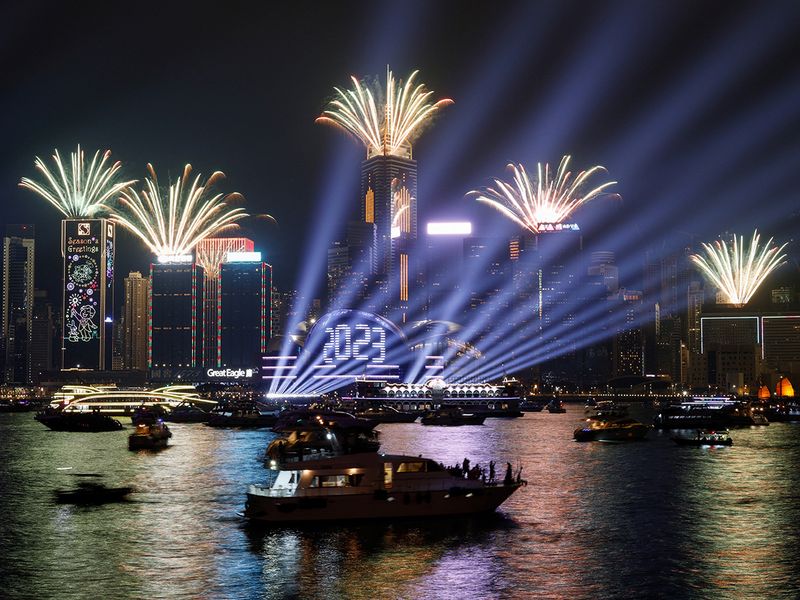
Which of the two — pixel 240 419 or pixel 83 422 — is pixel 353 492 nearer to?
pixel 83 422

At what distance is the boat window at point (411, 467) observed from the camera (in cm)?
5462

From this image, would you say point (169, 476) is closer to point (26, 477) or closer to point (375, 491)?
point (26, 477)

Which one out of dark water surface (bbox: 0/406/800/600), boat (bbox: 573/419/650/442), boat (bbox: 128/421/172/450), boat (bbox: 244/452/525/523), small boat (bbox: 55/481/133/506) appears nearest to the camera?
dark water surface (bbox: 0/406/800/600)

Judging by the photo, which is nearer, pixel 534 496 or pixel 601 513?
pixel 601 513

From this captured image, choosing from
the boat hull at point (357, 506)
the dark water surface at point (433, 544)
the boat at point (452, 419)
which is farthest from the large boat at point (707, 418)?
the boat hull at point (357, 506)

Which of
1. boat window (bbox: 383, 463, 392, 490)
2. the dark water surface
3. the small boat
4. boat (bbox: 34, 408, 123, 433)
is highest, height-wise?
boat window (bbox: 383, 463, 392, 490)

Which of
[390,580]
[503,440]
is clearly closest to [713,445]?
[503,440]

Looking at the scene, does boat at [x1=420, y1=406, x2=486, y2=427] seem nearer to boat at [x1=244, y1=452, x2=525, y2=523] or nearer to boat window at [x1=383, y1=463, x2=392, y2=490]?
boat at [x1=244, y1=452, x2=525, y2=523]

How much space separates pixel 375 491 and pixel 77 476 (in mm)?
38724

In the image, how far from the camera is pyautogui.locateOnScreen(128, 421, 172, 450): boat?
113m

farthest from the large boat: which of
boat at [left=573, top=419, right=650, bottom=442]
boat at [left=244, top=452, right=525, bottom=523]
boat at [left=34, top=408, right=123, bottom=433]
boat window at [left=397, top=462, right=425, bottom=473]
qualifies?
boat window at [left=397, top=462, right=425, bottom=473]

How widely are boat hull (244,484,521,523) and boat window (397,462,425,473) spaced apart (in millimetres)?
1206

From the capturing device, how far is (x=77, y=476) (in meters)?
82.2

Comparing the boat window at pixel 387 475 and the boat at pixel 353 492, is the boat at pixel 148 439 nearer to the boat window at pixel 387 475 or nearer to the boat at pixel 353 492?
the boat at pixel 353 492
